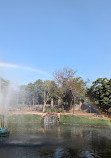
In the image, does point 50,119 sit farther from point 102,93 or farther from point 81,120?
point 102,93

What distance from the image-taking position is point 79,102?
75.6m

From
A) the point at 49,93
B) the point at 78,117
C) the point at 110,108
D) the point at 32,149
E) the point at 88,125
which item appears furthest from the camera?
the point at 49,93

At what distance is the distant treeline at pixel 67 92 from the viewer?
56625 millimetres

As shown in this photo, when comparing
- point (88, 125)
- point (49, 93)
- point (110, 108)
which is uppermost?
point (49, 93)

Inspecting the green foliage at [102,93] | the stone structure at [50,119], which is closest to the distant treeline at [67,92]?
the green foliage at [102,93]

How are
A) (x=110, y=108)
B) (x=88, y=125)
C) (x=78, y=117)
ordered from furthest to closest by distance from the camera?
(x=110, y=108) < (x=78, y=117) < (x=88, y=125)

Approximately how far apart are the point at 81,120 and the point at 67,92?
777 inches

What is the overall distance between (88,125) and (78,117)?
5058 mm

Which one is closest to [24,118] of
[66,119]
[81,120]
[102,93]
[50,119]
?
[50,119]

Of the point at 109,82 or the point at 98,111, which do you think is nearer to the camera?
the point at 109,82

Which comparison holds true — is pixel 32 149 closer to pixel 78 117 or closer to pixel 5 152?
pixel 5 152

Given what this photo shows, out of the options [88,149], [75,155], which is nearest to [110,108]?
[88,149]

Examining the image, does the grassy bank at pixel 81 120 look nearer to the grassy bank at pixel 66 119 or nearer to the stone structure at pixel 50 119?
the grassy bank at pixel 66 119

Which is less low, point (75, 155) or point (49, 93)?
point (49, 93)
